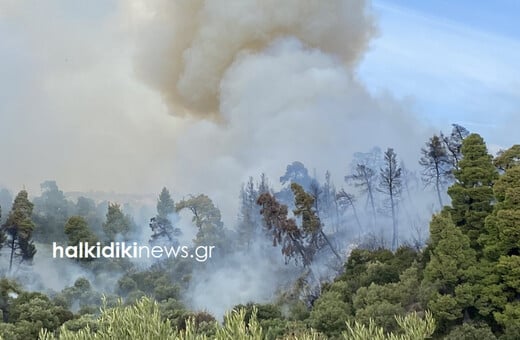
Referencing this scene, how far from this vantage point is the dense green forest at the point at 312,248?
11977 mm

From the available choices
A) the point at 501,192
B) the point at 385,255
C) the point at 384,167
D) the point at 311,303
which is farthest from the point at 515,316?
the point at 384,167

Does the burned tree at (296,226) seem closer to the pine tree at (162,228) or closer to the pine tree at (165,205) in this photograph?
the pine tree at (162,228)

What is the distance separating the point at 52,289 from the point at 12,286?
1937 mm

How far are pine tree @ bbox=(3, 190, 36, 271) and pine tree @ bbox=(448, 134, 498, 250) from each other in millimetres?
12848

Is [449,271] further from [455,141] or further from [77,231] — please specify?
[77,231]

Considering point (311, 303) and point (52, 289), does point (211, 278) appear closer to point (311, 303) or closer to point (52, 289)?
point (311, 303)

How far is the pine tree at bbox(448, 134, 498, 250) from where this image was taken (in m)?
12.6

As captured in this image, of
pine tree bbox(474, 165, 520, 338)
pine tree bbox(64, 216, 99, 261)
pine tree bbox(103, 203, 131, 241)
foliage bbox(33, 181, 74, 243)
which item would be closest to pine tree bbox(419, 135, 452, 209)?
pine tree bbox(474, 165, 520, 338)

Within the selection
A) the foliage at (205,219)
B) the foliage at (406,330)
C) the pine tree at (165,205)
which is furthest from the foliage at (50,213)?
the foliage at (406,330)

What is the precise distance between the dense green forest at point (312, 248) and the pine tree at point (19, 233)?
0.11 ft

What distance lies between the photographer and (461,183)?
13.0 m

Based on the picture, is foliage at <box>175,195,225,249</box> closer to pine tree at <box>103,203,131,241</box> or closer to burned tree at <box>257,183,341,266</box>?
pine tree at <box>103,203,131,241</box>

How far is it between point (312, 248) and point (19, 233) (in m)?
9.27

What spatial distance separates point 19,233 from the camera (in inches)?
712
